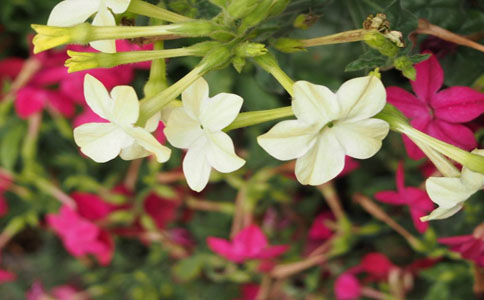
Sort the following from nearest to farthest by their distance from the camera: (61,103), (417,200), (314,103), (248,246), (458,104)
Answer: (314,103) < (458,104) < (417,200) < (248,246) < (61,103)

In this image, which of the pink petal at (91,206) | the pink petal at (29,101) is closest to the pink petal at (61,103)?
the pink petal at (29,101)

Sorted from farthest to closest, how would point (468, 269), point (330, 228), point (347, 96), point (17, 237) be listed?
point (17, 237) < point (330, 228) < point (468, 269) < point (347, 96)

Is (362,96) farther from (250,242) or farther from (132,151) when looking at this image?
(250,242)

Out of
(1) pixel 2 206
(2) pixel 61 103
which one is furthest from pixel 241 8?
(1) pixel 2 206

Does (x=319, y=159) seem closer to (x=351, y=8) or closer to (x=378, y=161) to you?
(x=351, y=8)

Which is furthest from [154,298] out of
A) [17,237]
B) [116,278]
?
[17,237]

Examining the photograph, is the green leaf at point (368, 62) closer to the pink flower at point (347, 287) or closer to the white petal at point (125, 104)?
the white petal at point (125, 104)
